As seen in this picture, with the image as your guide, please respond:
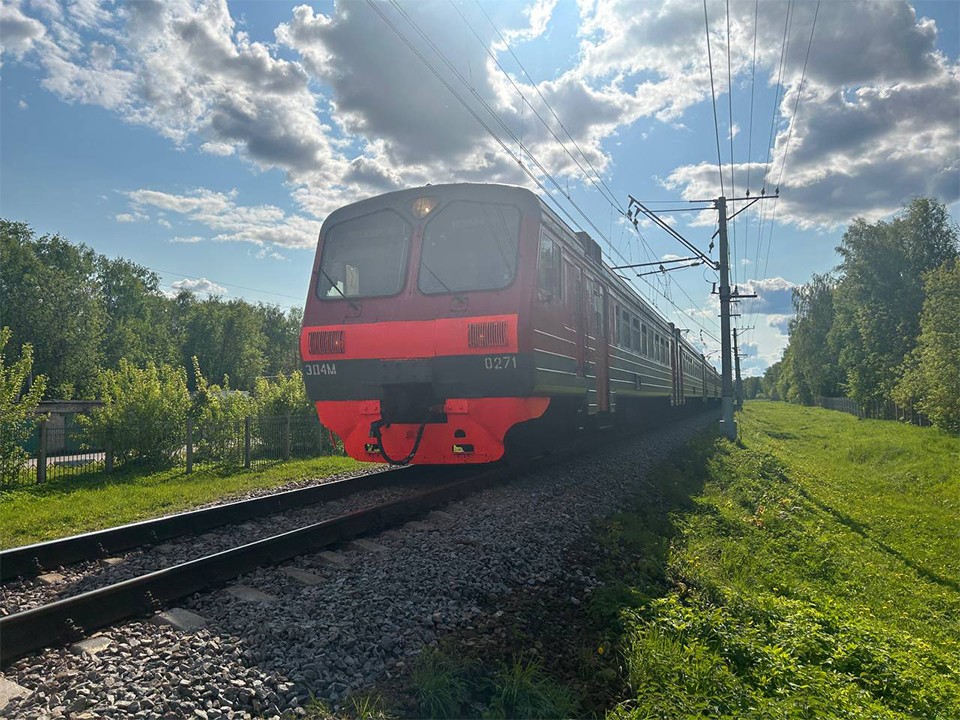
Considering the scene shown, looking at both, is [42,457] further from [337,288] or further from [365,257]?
[365,257]

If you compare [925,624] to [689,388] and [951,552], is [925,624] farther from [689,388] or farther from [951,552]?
[689,388]

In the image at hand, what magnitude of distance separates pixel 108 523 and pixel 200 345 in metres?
71.1

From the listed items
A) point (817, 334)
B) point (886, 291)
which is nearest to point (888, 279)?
point (886, 291)

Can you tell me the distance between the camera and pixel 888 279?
40.1 metres

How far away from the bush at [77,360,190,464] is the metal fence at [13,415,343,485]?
21 mm

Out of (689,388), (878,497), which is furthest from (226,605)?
(689,388)

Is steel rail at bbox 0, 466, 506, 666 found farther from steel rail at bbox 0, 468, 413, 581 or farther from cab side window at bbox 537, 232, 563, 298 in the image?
cab side window at bbox 537, 232, 563, 298

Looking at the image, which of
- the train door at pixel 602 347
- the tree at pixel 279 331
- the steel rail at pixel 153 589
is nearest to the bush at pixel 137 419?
the train door at pixel 602 347

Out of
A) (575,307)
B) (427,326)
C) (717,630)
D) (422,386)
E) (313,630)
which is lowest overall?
(717,630)

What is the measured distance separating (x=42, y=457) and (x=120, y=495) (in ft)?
11.8

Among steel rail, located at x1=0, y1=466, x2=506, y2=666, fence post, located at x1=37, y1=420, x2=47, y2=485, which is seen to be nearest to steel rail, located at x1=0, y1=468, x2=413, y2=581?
steel rail, located at x1=0, y1=466, x2=506, y2=666

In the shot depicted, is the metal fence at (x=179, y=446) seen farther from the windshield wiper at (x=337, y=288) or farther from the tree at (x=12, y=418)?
the windshield wiper at (x=337, y=288)

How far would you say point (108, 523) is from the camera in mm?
7328

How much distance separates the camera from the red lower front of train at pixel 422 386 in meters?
7.27
